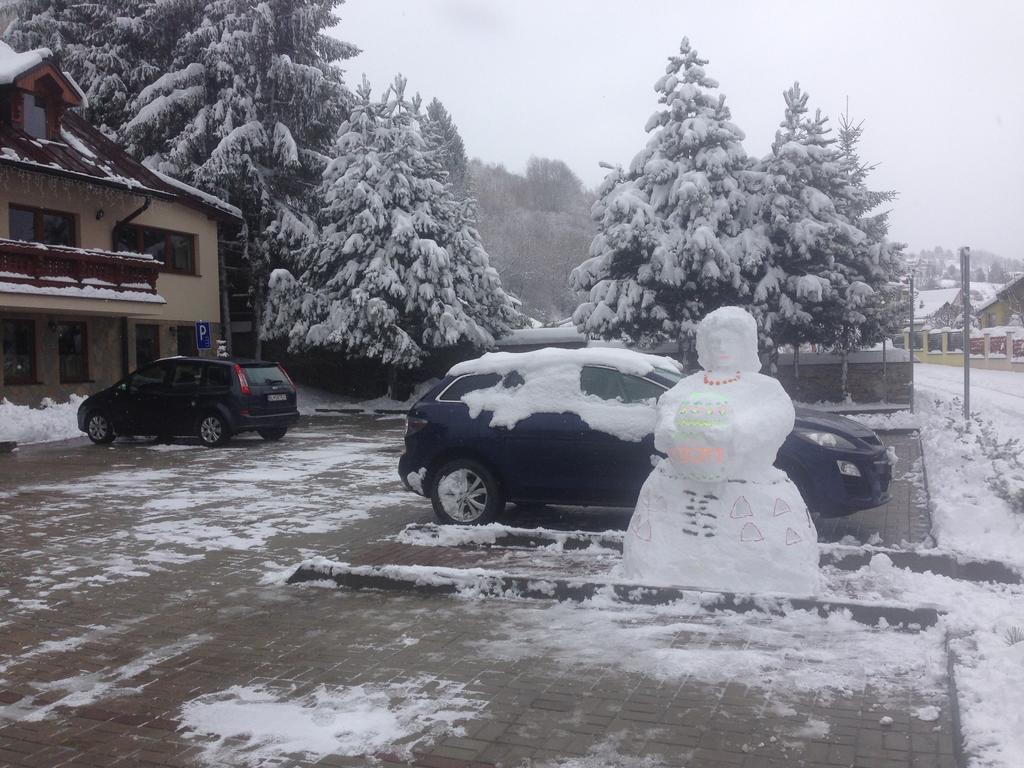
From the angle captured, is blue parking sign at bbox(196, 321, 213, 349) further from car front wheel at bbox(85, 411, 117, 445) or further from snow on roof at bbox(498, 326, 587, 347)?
snow on roof at bbox(498, 326, 587, 347)

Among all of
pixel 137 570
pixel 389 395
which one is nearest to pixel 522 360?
pixel 137 570

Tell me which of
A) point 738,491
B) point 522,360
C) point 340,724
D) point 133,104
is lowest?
point 340,724

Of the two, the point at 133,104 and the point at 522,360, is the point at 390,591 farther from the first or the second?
the point at 133,104

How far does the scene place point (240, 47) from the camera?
30.2m

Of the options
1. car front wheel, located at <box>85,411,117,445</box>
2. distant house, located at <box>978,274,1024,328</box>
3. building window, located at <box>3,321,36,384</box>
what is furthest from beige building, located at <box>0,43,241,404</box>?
distant house, located at <box>978,274,1024,328</box>

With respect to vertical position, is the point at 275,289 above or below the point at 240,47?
below

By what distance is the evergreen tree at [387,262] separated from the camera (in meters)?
28.4

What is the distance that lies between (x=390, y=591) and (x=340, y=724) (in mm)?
2425

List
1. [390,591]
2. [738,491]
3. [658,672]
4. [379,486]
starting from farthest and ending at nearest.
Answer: [379,486], [390,591], [738,491], [658,672]

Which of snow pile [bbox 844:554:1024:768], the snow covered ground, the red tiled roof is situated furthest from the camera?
the red tiled roof

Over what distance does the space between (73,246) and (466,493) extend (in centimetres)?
2111

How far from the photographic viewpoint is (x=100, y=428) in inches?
759

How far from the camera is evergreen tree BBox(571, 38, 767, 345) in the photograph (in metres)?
22.4

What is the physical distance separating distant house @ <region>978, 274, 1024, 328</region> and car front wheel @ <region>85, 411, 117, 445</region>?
52581 mm
